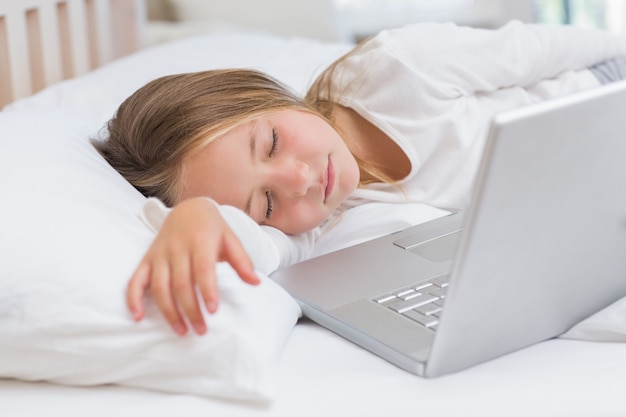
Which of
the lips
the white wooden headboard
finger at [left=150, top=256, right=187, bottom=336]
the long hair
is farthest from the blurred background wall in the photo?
finger at [left=150, top=256, right=187, bottom=336]

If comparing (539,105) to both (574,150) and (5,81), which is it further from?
(5,81)

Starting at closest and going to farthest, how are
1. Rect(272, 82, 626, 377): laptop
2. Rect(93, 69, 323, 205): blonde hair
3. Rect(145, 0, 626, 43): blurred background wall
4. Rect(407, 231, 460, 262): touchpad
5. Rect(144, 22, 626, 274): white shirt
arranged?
Rect(272, 82, 626, 377): laptop → Rect(407, 231, 460, 262): touchpad → Rect(93, 69, 323, 205): blonde hair → Rect(144, 22, 626, 274): white shirt → Rect(145, 0, 626, 43): blurred background wall

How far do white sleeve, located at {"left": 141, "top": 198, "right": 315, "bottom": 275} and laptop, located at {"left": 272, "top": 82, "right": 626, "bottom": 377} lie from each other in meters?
0.08

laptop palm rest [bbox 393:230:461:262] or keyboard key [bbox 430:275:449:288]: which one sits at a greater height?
keyboard key [bbox 430:275:449:288]

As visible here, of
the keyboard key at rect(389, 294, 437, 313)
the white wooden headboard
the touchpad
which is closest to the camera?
the keyboard key at rect(389, 294, 437, 313)

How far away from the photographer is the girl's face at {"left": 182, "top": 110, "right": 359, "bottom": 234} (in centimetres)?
106

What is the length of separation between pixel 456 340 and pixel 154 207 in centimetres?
34

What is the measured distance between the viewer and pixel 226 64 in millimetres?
1562

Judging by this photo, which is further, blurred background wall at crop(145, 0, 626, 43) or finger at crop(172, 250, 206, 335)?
blurred background wall at crop(145, 0, 626, 43)

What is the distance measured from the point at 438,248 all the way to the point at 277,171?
21 centimetres

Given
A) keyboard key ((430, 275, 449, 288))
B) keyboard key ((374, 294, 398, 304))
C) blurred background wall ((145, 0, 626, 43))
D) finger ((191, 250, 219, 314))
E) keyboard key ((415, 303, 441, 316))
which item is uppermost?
finger ((191, 250, 219, 314))

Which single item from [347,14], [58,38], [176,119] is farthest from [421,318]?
[347,14]

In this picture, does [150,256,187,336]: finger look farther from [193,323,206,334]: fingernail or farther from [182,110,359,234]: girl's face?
[182,110,359,234]: girl's face

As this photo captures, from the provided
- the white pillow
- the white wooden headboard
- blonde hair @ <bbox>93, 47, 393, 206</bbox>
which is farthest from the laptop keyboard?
the white wooden headboard
